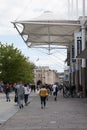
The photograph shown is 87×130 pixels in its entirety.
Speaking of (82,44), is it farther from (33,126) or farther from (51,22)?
(33,126)

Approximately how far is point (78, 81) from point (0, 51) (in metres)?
31.6

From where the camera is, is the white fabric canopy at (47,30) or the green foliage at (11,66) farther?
the green foliage at (11,66)

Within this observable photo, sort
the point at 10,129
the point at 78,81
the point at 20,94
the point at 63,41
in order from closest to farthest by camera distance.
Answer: the point at 10,129 < the point at 20,94 < the point at 78,81 < the point at 63,41

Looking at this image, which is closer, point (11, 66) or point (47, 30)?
point (47, 30)

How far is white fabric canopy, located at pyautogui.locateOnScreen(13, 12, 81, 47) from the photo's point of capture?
2263 inches

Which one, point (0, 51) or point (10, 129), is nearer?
point (10, 129)

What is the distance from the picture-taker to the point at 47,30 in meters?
64.0

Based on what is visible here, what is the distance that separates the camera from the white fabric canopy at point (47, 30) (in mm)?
57478

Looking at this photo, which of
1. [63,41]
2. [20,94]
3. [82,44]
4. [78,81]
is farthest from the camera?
[63,41]

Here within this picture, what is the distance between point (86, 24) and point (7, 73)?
38367 mm

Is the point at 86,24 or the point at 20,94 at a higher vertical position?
the point at 86,24

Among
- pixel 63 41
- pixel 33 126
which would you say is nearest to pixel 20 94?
pixel 33 126

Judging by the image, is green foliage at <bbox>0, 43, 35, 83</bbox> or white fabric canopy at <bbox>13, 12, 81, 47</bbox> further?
green foliage at <bbox>0, 43, 35, 83</bbox>

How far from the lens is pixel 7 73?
298ft
